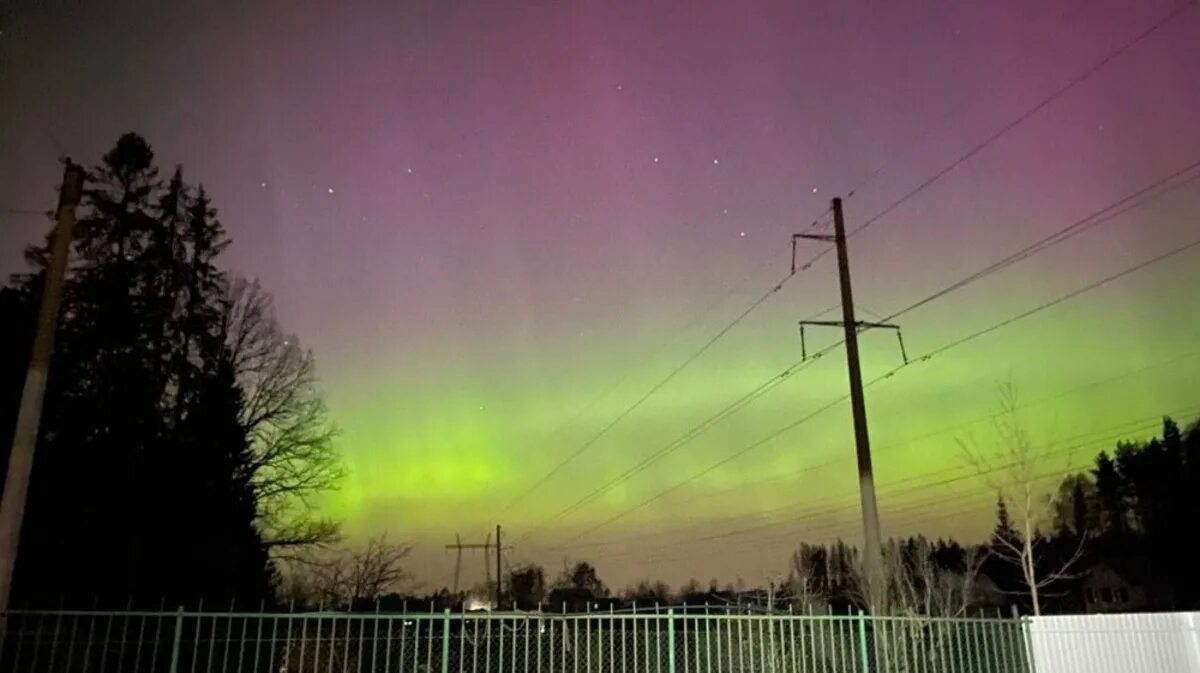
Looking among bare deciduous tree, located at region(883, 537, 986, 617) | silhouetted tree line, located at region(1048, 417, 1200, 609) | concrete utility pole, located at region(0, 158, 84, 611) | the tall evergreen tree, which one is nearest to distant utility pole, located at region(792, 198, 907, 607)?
bare deciduous tree, located at region(883, 537, 986, 617)

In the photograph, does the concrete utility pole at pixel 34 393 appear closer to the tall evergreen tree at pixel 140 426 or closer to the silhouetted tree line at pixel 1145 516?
the tall evergreen tree at pixel 140 426

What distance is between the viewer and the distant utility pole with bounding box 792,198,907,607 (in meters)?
17.1

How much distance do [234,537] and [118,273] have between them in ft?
30.6

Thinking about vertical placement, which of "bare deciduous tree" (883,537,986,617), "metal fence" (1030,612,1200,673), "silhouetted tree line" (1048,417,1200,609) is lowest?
"metal fence" (1030,612,1200,673)

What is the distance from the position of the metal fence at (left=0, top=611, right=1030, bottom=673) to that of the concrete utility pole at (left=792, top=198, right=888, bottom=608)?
3.58ft

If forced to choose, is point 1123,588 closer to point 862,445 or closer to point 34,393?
point 862,445

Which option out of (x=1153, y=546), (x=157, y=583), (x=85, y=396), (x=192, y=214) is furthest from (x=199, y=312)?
(x=1153, y=546)

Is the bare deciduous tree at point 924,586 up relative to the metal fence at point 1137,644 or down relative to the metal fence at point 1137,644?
up

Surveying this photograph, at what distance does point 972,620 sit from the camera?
1544 cm

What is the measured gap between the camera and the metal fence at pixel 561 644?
40.8 feet

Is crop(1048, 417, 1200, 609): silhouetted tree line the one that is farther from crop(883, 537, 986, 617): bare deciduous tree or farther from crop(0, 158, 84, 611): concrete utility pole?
crop(0, 158, 84, 611): concrete utility pole

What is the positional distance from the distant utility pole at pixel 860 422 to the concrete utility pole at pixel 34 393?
525 inches

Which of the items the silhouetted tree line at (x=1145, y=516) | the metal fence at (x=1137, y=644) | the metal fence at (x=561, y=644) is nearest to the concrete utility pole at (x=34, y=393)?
the metal fence at (x=561, y=644)

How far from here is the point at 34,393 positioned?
11.3 meters
